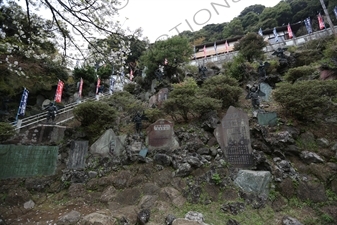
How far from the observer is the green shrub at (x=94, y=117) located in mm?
8156

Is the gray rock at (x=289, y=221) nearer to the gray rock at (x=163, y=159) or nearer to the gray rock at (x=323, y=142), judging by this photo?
the gray rock at (x=323, y=142)

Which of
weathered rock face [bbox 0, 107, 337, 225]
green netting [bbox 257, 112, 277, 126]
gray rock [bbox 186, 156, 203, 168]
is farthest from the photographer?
green netting [bbox 257, 112, 277, 126]

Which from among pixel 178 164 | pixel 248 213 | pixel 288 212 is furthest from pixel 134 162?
pixel 288 212

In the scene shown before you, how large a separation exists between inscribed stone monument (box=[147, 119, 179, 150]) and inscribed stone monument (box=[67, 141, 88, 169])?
8.76 feet

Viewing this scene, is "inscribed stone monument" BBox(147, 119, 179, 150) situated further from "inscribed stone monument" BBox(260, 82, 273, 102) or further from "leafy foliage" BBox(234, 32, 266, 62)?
"leafy foliage" BBox(234, 32, 266, 62)

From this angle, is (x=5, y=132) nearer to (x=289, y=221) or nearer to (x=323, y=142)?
(x=289, y=221)

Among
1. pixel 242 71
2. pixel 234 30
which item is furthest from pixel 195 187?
pixel 234 30

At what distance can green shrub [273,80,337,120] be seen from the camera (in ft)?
20.4

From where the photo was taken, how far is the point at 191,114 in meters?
8.91

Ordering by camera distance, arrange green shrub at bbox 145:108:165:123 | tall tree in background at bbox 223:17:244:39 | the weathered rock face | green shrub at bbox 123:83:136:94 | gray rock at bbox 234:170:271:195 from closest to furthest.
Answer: the weathered rock face, gray rock at bbox 234:170:271:195, green shrub at bbox 145:108:165:123, green shrub at bbox 123:83:136:94, tall tree in background at bbox 223:17:244:39

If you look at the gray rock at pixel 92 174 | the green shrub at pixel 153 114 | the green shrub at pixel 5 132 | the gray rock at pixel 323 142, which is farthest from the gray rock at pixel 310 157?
the green shrub at pixel 5 132

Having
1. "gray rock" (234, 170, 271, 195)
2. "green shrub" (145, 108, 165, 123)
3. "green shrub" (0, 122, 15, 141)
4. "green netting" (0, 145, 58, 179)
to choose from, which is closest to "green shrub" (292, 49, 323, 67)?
"green shrub" (145, 108, 165, 123)

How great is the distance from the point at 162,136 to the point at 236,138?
2.72m

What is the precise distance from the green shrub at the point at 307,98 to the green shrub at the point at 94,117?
23.0 ft
